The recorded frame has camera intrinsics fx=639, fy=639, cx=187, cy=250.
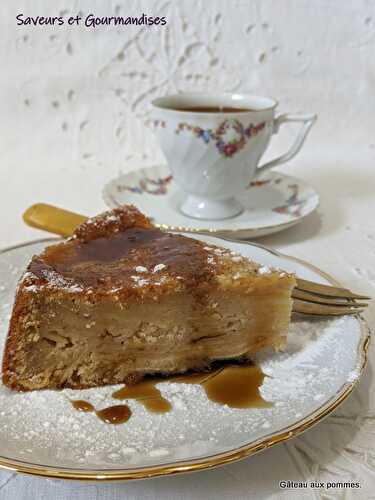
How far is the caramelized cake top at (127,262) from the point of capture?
4.49 feet

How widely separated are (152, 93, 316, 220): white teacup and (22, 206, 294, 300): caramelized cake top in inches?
22.0

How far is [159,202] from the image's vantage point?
2.37 metres

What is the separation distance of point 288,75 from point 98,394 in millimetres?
2287

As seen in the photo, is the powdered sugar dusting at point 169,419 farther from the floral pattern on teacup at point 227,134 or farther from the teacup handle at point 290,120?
the teacup handle at point 290,120

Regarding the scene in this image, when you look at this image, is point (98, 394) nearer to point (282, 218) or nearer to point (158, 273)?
point (158, 273)

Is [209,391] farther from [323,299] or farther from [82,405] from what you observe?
[323,299]

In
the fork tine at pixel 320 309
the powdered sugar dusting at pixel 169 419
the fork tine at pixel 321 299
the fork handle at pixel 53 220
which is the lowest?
the powdered sugar dusting at pixel 169 419

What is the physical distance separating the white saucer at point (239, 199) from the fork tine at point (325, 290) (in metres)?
0.48

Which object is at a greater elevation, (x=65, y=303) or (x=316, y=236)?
(x=65, y=303)

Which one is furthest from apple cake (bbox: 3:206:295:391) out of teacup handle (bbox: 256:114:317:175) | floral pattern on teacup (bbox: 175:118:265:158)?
teacup handle (bbox: 256:114:317:175)

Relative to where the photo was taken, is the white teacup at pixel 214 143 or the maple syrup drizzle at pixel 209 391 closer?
the maple syrup drizzle at pixel 209 391

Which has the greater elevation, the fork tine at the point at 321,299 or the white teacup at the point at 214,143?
the white teacup at the point at 214,143

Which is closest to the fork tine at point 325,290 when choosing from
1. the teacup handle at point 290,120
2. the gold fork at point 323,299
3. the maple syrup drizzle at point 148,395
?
the gold fork at point 323,299

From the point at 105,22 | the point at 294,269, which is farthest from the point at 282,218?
the point at 105,22
